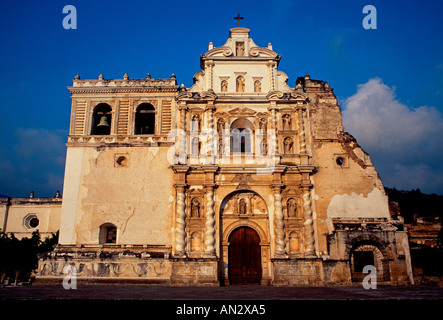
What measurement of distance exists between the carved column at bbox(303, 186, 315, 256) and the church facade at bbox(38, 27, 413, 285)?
5 cm

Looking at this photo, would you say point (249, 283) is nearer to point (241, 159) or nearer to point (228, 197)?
point (228, 197)

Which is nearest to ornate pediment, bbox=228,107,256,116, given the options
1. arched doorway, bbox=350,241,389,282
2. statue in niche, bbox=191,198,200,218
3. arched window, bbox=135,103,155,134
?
arched window, bbox=135,103,155,134

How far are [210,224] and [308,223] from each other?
523 centimetres

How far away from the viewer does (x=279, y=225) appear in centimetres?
2072

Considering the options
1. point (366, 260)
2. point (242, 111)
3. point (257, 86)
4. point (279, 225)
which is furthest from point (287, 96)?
point (366, 260)

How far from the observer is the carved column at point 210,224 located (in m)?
20.3

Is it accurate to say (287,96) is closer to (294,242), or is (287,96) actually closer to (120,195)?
(294,242)

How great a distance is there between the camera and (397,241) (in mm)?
20531

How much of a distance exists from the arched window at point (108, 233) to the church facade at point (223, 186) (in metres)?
0.08

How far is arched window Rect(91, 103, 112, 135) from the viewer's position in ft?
75.8

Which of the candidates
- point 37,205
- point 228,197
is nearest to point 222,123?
point 228,197

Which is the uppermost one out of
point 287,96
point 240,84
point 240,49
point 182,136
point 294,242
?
point 240,49

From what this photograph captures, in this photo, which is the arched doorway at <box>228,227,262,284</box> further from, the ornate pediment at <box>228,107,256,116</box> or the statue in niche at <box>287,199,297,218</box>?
the ornate pediment at <box>228,107,256,116</box>

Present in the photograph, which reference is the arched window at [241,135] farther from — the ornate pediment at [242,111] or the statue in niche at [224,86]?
the statue in niche at [224,86]
